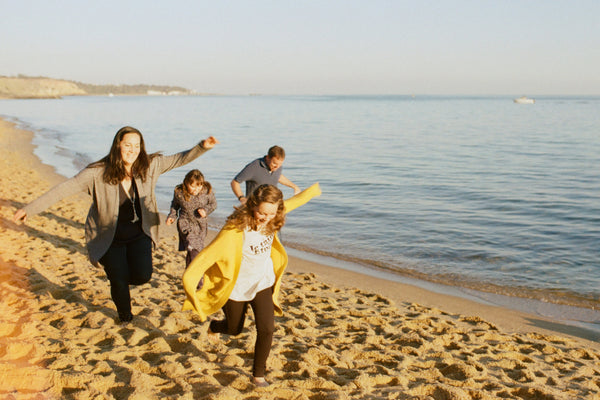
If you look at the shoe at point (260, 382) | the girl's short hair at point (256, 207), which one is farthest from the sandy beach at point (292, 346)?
the girl's short hair at point (256, 207)

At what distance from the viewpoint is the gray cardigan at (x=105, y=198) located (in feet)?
14.3

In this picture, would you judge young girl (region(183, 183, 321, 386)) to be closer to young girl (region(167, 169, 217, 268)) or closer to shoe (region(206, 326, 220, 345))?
shoe (region(206, 326, 220, 345))

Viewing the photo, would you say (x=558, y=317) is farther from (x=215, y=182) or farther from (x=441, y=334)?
(x=215, y=182)

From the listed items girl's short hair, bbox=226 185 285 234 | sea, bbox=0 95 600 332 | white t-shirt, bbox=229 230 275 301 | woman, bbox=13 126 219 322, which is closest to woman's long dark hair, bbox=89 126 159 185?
woman, bbox=13 126 219 322

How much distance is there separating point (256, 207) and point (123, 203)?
1595 mm

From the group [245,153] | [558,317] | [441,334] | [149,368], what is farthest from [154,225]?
[245,153]

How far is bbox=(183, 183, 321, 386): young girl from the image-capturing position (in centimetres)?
359

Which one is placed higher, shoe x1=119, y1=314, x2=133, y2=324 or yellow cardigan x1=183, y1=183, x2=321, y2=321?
yellow cardigan x1=183, y1=183, x2=321, y2=321

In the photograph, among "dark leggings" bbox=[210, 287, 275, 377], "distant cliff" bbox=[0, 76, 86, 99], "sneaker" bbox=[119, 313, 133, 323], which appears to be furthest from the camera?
"distant cliff" bbox=[0, 76, 86, 99]

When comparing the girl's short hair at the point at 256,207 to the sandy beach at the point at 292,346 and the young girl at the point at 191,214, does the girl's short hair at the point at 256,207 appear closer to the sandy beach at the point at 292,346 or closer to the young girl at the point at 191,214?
the sandy beach at the point at 292,346

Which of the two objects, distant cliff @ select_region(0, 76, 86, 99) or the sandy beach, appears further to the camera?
distant cliff @ select_region(0, 76, 86, 99)

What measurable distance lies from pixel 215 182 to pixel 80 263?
11022mm

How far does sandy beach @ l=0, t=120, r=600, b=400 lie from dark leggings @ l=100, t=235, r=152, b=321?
46 centimetres

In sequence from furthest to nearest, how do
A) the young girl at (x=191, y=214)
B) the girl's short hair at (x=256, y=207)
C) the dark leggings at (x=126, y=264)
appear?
the young girl at (x=191, y=214) < the dark leggings at (x=126, y=264) < the girl's short hair at (x=256, y=207)
